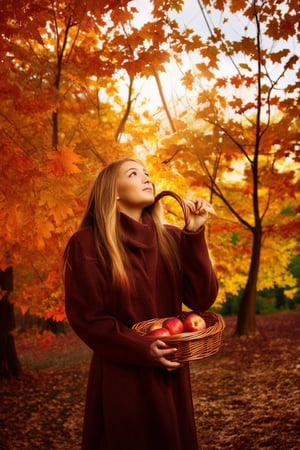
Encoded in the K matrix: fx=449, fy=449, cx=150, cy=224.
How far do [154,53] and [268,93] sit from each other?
3686mm

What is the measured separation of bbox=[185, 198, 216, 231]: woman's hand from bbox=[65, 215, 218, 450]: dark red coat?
0.18ft

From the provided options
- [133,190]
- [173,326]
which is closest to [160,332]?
[173,326]

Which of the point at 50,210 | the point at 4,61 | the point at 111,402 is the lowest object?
the point at 111,402

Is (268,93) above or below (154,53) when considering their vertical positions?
above

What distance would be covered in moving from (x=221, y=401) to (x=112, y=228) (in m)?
4.28

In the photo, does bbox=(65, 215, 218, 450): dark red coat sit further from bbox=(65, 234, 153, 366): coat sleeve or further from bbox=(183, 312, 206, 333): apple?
bbox=(183, 312, 206, 333): apple

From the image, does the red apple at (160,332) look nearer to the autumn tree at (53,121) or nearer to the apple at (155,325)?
the apple at (155,325)

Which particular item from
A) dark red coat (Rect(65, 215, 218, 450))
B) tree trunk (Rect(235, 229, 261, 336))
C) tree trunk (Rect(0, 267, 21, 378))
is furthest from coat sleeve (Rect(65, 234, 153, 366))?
tree trunk (Rect(235, 229, 261, 336))

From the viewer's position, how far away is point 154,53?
527 cm

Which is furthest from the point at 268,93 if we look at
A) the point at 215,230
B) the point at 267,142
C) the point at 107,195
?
the point at 107,195

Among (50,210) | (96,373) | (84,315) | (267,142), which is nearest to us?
(84,315)

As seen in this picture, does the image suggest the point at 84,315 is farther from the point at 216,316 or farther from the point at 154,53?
the point at 154,53

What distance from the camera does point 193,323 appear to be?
92.2 inches

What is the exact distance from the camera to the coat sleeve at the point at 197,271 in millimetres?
2521
